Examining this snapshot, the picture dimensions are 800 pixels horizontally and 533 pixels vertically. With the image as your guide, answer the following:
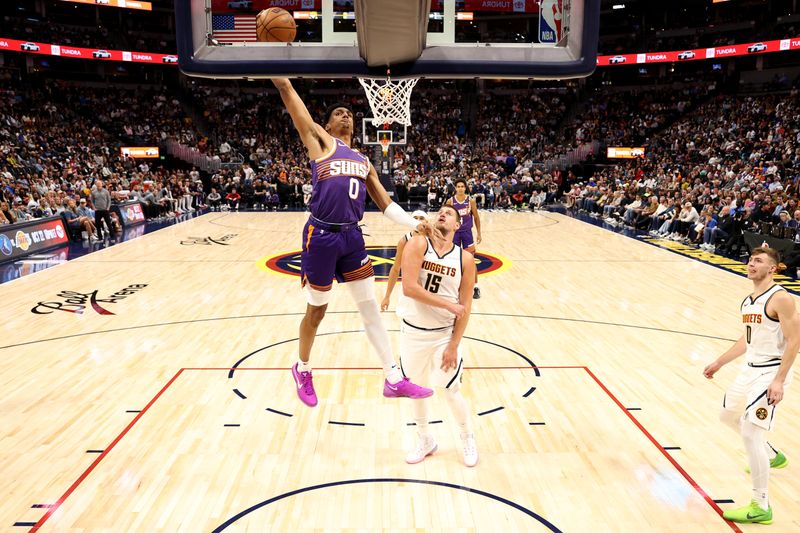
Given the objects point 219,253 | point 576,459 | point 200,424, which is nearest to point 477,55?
point 576,459

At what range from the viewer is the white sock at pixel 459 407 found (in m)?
3.94

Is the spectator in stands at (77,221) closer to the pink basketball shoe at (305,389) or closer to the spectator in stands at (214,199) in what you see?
the spectator in stands at (214,199)

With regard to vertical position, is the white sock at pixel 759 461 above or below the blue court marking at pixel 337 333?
above

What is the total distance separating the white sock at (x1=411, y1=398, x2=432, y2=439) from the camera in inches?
165

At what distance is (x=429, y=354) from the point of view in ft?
12.9

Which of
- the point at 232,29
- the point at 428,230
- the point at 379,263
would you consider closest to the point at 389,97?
the point at 379,263

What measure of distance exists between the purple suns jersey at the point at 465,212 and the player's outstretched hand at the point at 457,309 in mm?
5195

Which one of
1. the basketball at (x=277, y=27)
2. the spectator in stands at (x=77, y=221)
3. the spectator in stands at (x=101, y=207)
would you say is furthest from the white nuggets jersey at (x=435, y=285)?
the spectator in stands at (x=77, y=221)

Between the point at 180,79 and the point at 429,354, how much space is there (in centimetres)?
3561

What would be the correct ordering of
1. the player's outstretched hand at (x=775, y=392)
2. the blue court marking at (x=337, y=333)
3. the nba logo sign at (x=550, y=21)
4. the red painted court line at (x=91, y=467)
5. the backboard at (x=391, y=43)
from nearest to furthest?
the player's outstretched hand at (x=775, y=392), the red painted court line at (x=91, y=467), the backboard at (x=391, y=43), the nba logo sign at (x=550, y=21), the blue court marking at (x=337, y=333)

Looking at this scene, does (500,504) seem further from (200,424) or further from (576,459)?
(200,424)

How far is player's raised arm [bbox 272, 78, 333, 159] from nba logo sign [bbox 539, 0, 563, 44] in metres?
2.03

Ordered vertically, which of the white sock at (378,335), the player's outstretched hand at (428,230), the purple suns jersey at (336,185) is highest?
the purple suns jersey at (336,185)

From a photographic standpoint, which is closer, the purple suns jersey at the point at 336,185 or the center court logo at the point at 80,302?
the purple suns jersey at the point at 336,185
